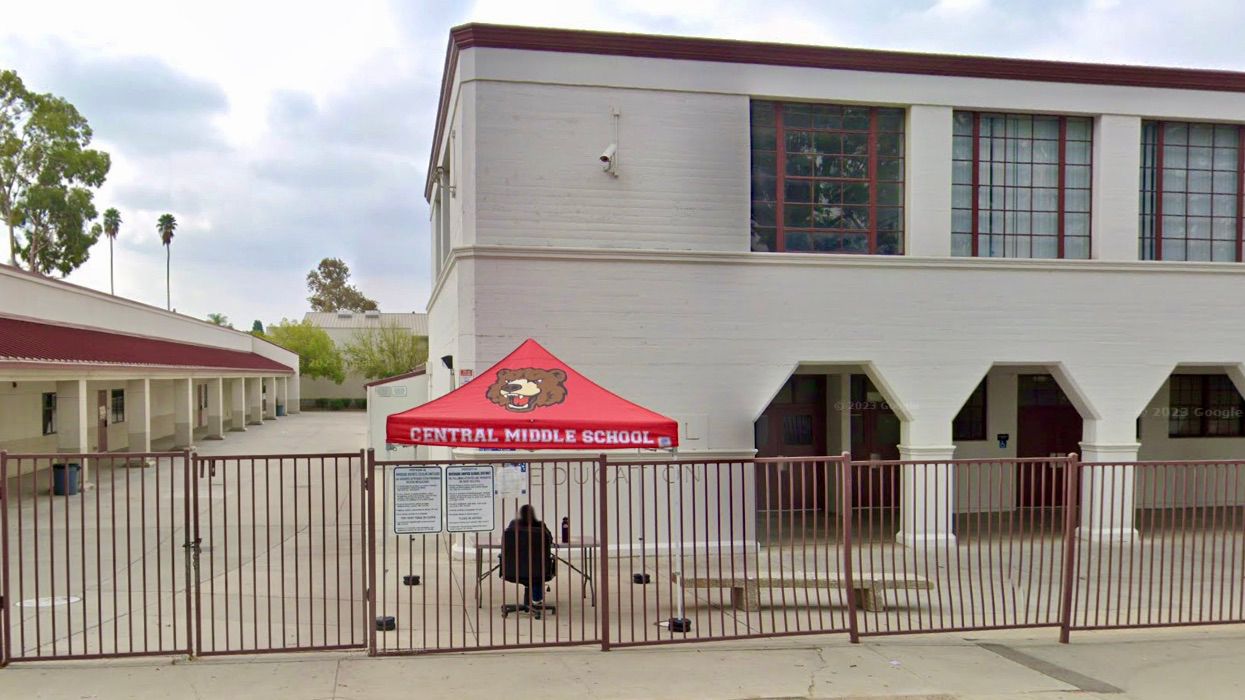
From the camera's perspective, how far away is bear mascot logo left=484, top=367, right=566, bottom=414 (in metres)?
9.14

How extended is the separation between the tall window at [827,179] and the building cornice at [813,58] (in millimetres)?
719

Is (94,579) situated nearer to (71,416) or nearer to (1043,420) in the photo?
(71,416)

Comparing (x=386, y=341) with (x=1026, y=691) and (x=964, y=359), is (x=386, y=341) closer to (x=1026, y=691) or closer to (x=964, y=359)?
(x=964, y=359)

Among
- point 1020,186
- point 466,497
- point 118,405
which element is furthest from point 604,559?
point 118,405

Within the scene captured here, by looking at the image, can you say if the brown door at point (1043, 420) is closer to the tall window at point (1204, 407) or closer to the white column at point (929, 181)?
the tall window at point (1204, 407)

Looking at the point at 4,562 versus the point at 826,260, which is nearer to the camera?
the point at 4,562

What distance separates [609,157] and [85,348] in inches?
656

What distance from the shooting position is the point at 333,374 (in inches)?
2611

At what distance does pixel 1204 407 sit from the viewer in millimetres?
18344

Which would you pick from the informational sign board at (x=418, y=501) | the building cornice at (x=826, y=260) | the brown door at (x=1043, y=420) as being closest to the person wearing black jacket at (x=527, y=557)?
the informational sign board at (x=418, y=501)

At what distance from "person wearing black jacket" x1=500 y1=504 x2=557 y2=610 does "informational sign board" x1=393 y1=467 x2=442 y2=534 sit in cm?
104

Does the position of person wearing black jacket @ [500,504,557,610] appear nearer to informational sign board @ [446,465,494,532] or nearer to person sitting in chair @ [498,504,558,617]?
person sitting in chair @ [498,504,558,617]

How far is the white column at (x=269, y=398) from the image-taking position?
54.2 m

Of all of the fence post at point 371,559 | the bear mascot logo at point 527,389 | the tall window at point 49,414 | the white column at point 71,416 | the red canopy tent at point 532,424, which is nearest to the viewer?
the fence post at point 371,559
